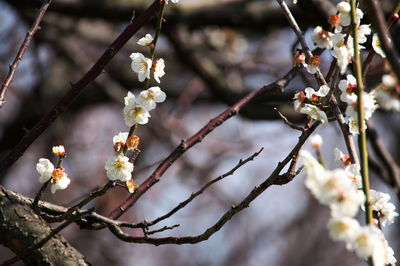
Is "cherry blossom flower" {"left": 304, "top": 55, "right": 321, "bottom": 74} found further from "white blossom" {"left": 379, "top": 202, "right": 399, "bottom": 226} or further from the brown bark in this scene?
the brown bark

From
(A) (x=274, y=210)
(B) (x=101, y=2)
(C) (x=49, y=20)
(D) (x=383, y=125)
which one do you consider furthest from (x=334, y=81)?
(A) (x=274, y=210)

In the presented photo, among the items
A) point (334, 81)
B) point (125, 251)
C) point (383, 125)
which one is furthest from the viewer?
point (383, 125)

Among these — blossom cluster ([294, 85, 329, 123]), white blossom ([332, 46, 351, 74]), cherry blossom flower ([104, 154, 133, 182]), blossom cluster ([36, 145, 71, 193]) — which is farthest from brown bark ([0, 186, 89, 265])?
white blossom ([332, 46, 351, 74])

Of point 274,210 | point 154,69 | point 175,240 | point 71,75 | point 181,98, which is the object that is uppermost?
point 274,210

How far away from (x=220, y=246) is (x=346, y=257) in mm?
1565

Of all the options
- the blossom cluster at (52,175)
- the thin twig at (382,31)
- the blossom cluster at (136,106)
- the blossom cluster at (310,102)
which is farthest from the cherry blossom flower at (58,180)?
the thin twig at (382,31)

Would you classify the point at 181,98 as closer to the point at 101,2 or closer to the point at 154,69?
the point at 101,2

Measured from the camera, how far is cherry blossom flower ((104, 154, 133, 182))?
1.23 metres

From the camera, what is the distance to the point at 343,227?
34.7 inches

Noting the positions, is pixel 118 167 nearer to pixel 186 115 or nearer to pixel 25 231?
pixel 25 231

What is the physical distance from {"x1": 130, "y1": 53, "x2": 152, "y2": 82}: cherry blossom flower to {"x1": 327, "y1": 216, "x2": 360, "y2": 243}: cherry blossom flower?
51 centimetres

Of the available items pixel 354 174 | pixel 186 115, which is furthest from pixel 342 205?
pixel 186 115

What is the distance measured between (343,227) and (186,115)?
13.9ft

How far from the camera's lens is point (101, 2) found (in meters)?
2.86
